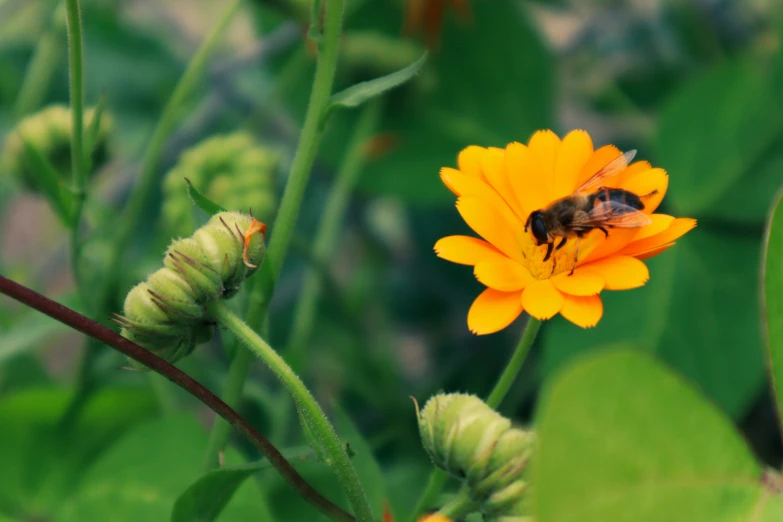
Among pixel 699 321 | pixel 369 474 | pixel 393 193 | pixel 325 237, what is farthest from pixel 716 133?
pixel 369 474

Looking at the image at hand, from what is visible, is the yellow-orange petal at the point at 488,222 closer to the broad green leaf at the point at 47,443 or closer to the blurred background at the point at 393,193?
the blurred background at the point at 393,193

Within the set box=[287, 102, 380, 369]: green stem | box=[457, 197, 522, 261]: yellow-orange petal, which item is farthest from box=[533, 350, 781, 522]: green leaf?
box=[287, 102, 380, 369]: green stem

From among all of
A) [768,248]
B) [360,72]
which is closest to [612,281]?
[768,248]

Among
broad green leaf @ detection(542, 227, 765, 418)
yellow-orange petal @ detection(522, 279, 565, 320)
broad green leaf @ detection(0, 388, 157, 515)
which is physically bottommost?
broad green leaf @ detection(542, 227, 765, 418)

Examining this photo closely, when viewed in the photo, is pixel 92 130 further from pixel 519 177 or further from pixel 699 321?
pixel 699 321

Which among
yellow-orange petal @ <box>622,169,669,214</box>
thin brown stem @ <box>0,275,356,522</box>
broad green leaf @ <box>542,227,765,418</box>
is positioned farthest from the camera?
broad green leaf @ <box>542,227,765,418</box>

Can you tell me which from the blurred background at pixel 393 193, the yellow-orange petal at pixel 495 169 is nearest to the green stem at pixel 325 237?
the blurred background at pixel 393 193

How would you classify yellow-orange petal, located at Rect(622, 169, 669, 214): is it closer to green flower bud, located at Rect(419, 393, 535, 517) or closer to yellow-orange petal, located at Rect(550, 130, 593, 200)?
yellow-orange petal, located at Rect(550, 130, 593, 200)
